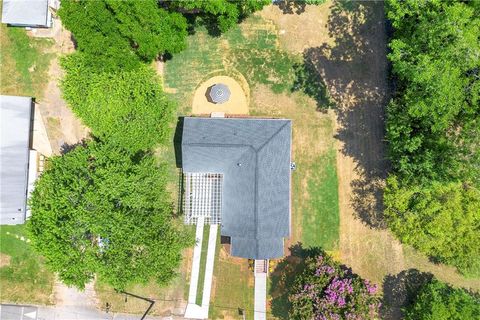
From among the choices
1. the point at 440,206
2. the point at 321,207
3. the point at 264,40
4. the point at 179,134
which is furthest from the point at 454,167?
the point at 179,134

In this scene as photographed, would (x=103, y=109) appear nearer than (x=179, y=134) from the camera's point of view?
Yes

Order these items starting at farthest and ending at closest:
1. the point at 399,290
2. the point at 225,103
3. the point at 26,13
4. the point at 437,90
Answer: the point at 225,103 → the point at 26,13 → the point at 399,290 → the point at 437,90

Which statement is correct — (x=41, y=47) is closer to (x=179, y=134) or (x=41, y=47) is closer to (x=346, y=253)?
(x=179, y=134)

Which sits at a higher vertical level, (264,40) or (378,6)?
(378,6)

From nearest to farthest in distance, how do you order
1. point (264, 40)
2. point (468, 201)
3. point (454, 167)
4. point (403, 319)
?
point (454, 167), point (468, 201), point (403, 319), point (264, 40)

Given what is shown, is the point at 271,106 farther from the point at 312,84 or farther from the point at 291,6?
the point at 291,6

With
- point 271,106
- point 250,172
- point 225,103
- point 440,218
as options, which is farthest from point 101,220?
point 440,218
